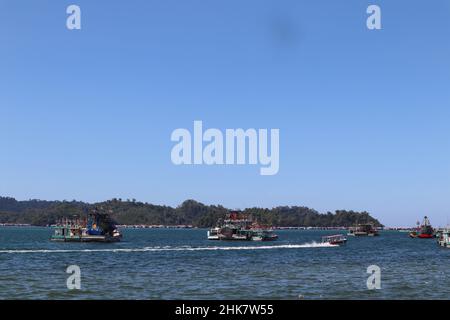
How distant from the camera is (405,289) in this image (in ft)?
154

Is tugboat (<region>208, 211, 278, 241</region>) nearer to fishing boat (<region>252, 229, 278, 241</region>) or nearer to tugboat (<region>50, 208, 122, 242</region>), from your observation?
fishing boat (<region>252, 229, 278, 241</region>)

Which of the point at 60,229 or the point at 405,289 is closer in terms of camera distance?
the point at 405,289

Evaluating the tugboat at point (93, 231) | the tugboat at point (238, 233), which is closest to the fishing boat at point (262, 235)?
the tugboat at point (238, 233)

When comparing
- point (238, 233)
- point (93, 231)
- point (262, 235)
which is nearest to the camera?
point (93, 231)

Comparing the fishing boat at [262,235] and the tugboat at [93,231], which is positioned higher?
the tugboat at [93,231]

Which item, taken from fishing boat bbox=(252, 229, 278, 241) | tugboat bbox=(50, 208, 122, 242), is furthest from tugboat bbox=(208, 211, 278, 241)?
tugboat bbox=(50, 208, 122, 242)

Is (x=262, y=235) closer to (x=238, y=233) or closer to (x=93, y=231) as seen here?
(x=238, y=233)

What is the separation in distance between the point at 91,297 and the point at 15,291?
8.16 metres

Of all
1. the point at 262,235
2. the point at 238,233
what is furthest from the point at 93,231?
the point at 262,235

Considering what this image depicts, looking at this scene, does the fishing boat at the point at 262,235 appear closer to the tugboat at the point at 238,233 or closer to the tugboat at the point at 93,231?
the tugboat at the point at 238,233

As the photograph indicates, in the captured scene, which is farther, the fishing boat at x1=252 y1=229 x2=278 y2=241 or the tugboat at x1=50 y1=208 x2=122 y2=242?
the fishing boat at x1=252 y1=229 x2=278 y2=241

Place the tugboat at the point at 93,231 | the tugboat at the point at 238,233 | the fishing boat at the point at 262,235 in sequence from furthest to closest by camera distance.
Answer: the fishing boat at the point at 262,235 < the tugboat at the point at 238,233 < the tugboat at the point at 93,231
